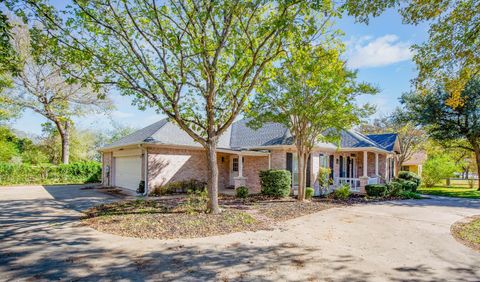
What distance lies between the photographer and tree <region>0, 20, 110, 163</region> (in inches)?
878

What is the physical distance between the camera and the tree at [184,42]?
8.20m

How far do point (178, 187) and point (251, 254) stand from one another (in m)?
10.5

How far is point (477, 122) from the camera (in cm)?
2212

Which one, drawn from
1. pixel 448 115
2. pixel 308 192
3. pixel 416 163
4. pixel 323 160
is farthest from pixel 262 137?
pixel 416 163

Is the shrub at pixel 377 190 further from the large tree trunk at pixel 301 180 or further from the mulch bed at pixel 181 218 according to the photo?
the mulch bed at pixel 181 218

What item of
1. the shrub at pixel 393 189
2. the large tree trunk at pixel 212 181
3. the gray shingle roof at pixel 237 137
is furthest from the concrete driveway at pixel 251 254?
the shrub at pixel 393 189

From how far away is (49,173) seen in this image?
22.9 meters

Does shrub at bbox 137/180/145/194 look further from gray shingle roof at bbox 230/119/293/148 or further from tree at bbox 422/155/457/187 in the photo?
tree at bbox 422/155/457/187

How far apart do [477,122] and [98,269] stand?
2788 cm

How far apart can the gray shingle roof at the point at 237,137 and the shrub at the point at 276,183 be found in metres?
2.40

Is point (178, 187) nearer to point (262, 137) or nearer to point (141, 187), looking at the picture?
point (141, 187)

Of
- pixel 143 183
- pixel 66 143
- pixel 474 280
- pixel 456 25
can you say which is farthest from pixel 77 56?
pixel 66 143

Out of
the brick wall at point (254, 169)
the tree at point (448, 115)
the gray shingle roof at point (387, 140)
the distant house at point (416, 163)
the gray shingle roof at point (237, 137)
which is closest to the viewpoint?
the gray shingle roof at point (237, 137)

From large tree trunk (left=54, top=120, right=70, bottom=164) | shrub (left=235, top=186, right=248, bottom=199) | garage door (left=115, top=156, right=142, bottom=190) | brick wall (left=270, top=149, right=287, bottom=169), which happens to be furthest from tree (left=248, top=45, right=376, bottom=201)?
large tree trunk (left=54, top=120, right=70, bottom=164)
